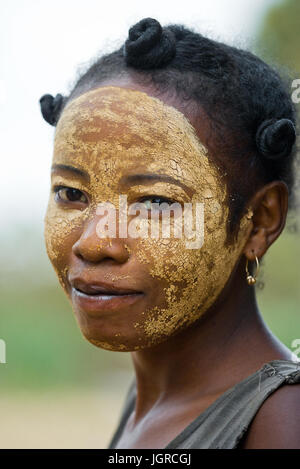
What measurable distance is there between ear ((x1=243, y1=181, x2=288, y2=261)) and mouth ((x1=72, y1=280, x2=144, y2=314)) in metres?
0.48

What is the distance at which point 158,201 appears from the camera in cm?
214

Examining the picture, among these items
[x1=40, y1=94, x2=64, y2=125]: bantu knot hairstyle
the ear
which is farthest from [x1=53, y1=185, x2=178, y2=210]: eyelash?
[x1=40, y1=94, x2=64, y2=125]: bantu knot hairstyle

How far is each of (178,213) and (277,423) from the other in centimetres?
74

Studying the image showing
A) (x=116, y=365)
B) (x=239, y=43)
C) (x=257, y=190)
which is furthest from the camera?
(x=116, y=365)

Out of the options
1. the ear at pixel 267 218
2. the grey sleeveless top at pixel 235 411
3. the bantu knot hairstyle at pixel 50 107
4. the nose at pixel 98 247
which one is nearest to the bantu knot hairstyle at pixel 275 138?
the ear at pixel 267 218

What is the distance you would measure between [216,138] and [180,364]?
2.73 ft

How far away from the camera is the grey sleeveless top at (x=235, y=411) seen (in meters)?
1.88

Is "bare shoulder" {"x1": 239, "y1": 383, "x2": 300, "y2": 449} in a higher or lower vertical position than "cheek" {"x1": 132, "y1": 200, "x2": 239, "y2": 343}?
lower

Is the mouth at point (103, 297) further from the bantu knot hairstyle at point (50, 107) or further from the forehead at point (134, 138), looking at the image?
the bantu knot hairstyle at point (50, 107)

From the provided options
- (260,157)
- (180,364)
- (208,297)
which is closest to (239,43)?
(260,157)

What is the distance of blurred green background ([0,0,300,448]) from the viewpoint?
7977mm

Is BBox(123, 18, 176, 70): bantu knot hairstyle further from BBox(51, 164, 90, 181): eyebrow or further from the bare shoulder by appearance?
the bare shoulder

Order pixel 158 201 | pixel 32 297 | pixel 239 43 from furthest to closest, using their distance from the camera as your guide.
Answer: pixel 32 297 < pixel 239 43 < pixel 158 201

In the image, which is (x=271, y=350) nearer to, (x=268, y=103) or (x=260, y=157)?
(x=260, y=157)
